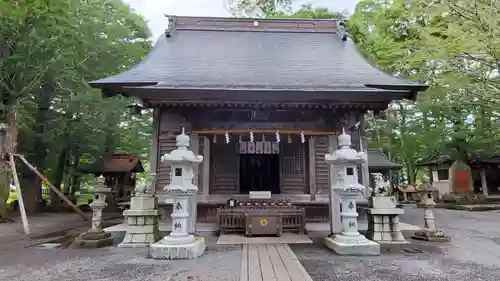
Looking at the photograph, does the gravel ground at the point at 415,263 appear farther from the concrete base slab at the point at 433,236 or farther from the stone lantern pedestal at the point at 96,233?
the stone lantern pedestal at the point at 96,233

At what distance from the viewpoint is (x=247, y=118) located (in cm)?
891

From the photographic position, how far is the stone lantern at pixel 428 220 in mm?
7145

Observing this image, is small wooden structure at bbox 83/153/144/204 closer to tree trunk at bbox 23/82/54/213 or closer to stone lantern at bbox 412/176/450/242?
tree trunk at bbox 23/82/54/213

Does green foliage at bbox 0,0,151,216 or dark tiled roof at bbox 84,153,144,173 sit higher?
green foliage at bbox 0,0,151,216

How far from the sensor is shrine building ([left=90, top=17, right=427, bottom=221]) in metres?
7.88

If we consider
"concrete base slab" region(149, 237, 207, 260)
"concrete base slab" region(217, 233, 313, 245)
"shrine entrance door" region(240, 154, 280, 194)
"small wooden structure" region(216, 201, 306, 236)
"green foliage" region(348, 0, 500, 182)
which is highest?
"green foliage" region(348, 0, 500, 182)

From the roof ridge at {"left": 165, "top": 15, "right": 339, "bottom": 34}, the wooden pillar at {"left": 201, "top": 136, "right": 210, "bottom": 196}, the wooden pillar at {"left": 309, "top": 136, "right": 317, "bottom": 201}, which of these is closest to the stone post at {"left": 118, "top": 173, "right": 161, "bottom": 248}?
the wooden pillar at {"left": 201, "top": 136, "right": 210, "bottom": 196}

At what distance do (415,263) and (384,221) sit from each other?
6.15 feet

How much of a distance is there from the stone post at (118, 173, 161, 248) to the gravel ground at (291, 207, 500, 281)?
324 centimetres

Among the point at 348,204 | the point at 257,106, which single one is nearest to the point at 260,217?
the point at 348,204

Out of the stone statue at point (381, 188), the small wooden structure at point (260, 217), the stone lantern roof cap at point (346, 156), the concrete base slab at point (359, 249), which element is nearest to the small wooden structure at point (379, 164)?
the stone statue at point (381, 188)

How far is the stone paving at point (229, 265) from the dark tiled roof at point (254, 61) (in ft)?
13.0

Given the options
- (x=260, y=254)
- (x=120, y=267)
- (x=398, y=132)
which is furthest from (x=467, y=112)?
(x=120, y=267)

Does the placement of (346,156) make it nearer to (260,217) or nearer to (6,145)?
(260,217)
